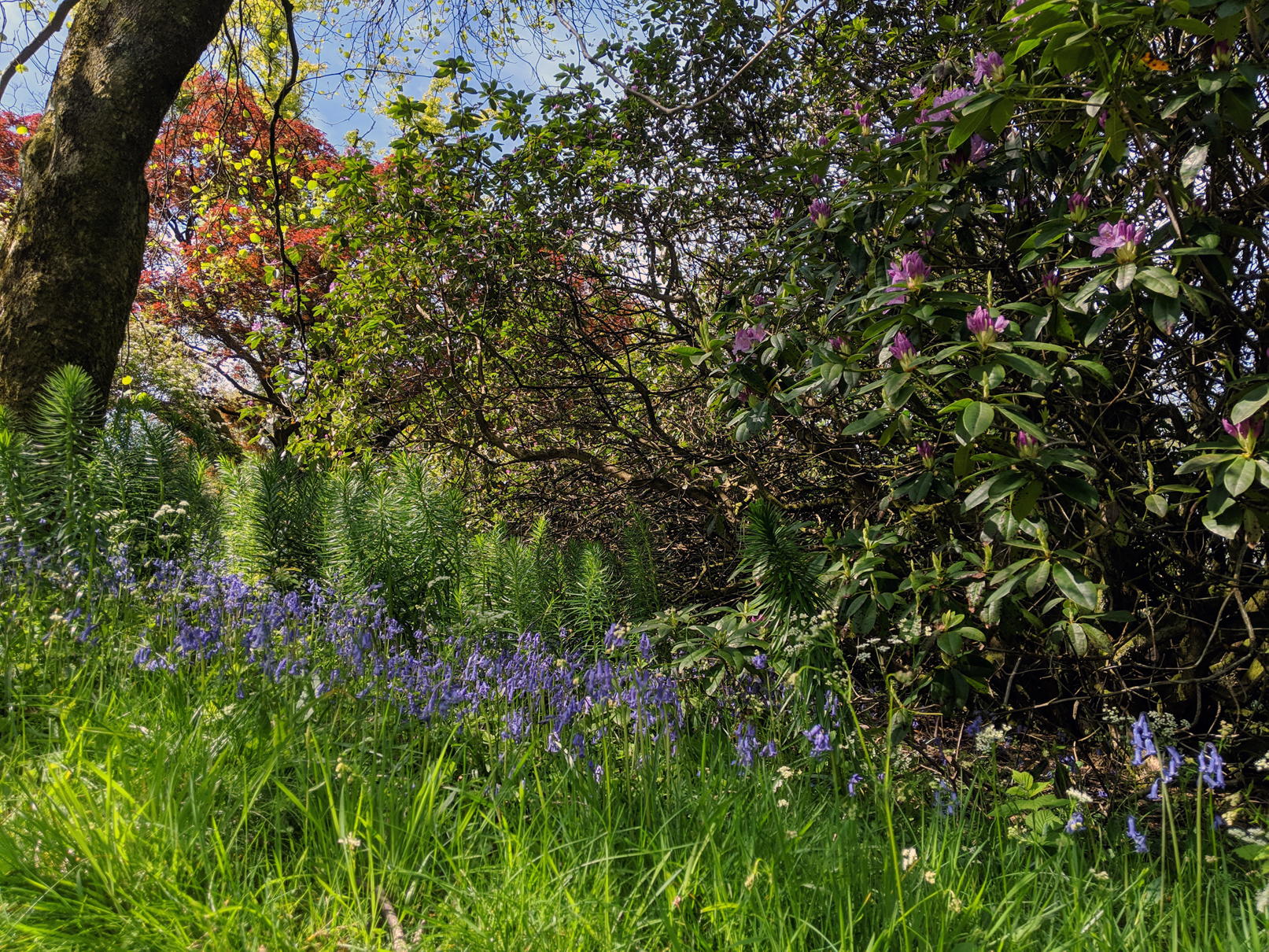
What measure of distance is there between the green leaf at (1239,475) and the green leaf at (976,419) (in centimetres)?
52

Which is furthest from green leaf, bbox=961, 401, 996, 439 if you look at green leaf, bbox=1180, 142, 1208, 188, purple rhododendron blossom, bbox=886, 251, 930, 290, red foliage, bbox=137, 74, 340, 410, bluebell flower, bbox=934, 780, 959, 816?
red foliage, bbox=137, 74, 340, 410

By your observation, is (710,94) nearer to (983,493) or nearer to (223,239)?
(983,493)

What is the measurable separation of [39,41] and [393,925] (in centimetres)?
569

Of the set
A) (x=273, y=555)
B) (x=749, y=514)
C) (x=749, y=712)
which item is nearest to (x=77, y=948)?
(x=749, y=712)

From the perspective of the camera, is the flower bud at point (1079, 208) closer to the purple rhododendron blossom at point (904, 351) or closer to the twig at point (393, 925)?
the purple rhododendron blossom at point (904, 351)

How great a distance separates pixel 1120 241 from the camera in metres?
1.89

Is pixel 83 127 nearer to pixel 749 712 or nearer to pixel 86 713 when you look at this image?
pixel 86 713

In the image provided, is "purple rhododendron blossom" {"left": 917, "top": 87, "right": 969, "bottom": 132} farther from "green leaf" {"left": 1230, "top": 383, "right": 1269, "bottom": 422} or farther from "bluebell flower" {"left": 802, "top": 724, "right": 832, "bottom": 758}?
"bluebell flower" {"left": 802, "top": 724, "right": 832, "bottom": 758}

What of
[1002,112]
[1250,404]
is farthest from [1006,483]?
[1002,112]

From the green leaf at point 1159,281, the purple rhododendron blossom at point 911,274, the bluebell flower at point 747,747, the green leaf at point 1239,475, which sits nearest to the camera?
the green leaf at point 1239,475

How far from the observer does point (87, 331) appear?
4043mm

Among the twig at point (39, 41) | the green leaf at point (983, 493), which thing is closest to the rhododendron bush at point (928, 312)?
the green leaf at point (983, 493)

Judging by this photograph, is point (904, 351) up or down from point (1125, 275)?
down

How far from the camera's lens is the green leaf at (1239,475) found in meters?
1.65
